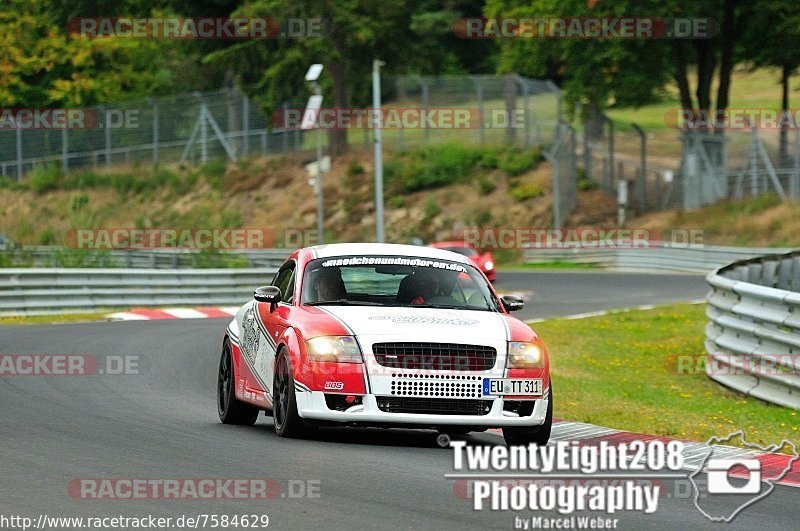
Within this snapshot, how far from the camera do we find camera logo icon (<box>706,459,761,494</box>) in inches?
360

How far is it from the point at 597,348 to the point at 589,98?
34.3 metres

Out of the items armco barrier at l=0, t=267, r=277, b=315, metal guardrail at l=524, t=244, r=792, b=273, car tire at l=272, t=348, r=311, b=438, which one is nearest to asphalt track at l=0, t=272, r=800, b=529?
car tire at l=272, t=348, r=311, b=438

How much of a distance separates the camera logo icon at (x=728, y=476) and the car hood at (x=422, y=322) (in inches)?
73.0

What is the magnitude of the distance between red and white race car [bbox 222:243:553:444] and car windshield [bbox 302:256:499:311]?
0.02 m

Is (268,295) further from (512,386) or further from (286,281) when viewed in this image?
(512,386)

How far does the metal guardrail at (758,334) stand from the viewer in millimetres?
15195

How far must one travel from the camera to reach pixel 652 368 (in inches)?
795

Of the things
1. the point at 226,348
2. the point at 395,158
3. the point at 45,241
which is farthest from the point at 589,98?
the point at 226,348

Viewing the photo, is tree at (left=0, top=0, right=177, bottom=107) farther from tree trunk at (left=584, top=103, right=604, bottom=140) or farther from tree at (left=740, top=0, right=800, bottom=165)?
tree at (left=740, top=0, right=800, bottom=165)

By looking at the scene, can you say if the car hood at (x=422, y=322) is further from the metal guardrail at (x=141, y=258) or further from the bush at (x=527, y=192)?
the bush at (x=527, y=192)

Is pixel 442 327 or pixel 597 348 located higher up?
pixel 442 327

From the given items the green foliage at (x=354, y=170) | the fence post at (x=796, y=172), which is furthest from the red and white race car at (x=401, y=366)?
the green foliage at (x=354, y=170)

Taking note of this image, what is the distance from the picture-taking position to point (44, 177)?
66.4 meters

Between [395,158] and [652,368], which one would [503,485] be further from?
[395,158]
